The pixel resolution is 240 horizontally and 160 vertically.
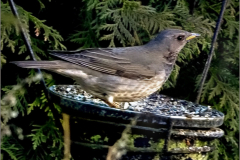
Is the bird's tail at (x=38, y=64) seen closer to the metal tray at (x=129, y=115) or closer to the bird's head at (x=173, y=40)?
the metal tray at (x=129, y=115)

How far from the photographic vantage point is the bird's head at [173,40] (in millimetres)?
2172

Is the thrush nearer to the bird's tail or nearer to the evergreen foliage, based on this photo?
the bird's tail

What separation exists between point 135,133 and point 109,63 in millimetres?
637

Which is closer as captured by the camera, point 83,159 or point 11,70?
point 83,159

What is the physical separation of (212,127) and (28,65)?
773 millimetres

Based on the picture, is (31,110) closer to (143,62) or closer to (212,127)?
(143,62)

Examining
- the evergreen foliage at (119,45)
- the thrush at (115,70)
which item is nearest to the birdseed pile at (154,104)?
the thrush at (115,70)

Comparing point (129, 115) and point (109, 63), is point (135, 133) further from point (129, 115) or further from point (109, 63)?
point (109, 63)

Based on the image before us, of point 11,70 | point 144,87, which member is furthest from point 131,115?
point 11,70

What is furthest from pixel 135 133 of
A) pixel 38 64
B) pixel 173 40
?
pixel 173 40

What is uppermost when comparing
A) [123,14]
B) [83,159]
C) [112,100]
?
[123,14]

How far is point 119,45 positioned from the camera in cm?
282

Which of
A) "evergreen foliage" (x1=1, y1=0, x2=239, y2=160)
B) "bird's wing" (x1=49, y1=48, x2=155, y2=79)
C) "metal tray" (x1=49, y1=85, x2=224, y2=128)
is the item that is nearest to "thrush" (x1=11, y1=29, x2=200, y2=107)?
"bird's wing" (x1=49, y1=48, x2=155, y2=79)

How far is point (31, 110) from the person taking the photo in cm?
275
